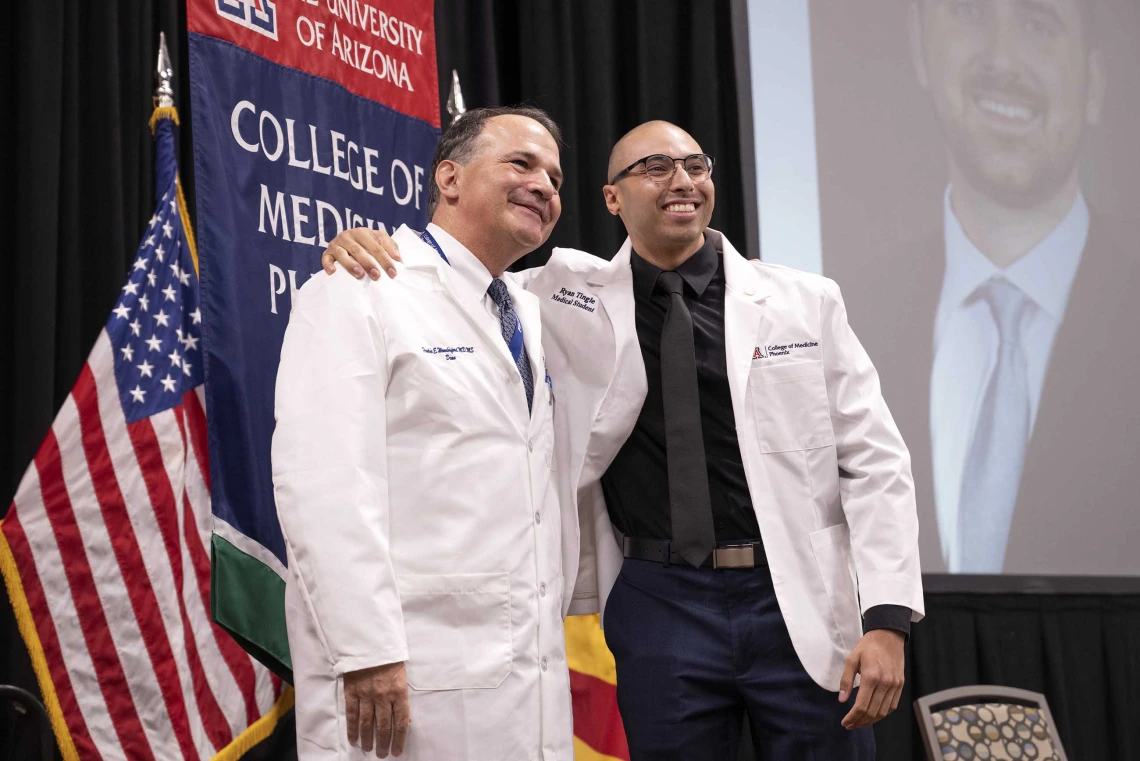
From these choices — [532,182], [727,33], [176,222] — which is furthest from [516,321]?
[727,33]

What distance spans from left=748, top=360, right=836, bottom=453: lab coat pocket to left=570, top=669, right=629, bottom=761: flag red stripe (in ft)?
4.74

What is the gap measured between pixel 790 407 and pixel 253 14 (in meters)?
1.64

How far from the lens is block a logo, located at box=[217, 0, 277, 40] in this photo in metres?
2.58

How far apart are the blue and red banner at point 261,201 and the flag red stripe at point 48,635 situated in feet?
1.26

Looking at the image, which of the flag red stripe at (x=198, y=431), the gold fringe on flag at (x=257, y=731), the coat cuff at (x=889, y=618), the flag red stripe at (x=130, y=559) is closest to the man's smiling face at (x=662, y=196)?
the coat cuff at (x=889, y=618)

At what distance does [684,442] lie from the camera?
208 cm

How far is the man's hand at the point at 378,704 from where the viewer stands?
5.27 ft

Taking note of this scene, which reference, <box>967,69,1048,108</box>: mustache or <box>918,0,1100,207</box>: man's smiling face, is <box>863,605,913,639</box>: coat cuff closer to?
<box>918,0,1100,207</box>: man's smiling face

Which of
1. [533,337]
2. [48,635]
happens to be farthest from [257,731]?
[533,337]

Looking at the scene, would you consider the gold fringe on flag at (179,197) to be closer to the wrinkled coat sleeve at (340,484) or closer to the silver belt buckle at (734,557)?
the wrinkled coat sleeve at (340,484)

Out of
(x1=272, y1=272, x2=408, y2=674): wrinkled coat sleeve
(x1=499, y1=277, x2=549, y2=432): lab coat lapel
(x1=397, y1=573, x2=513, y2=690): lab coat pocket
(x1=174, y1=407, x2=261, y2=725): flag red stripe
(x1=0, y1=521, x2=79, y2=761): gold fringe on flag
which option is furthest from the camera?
(x1=174, y1=407, x2=261, y2=725): flag red stripe

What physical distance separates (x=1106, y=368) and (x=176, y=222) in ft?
10.3

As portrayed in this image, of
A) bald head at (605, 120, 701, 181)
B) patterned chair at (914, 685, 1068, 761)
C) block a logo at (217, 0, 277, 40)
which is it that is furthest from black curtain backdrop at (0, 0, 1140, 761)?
bald head at (605, 120, 701, 181)

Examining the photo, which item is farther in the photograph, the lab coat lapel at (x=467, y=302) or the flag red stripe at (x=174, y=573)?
the flag red stripe at (x=174, y=573)
